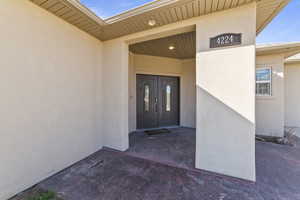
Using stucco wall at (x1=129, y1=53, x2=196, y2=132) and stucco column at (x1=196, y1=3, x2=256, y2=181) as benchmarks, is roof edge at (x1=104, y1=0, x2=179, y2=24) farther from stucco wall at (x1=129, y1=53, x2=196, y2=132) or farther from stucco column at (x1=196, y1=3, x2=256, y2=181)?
stucco wall at (x1=129, y1=53, x2=196, y2=132)

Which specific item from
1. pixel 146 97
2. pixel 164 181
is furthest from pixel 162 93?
pixel 164 181

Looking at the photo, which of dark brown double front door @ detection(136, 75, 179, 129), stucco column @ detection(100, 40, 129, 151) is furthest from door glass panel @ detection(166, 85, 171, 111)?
stucco column @ detection(100, 40, 129, 151)

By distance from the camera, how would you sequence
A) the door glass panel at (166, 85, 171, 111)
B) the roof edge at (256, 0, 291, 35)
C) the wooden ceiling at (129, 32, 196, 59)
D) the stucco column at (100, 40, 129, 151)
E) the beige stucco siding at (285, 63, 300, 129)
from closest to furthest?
the roof edge at (256, 0, 291, 35) → the stucco column at (100, 40, 129, 151) → the wooden ceiling at (129, 32, 196, 59) → the beige stucco siding at (285, 63, 300, 129) → the door glass panel at (166, 85, 171, 111)

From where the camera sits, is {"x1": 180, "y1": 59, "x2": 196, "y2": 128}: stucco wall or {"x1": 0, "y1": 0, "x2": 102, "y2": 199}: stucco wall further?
{"x1": 180, "y1": 59, "x2": 196, "y2": 128}: stucco wall

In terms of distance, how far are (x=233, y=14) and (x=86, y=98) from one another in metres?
Answer: 3.25

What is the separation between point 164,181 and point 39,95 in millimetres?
2472

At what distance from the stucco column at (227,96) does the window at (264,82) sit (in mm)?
3282

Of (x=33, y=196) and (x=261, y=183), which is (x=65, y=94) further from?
(x=261, y=183)

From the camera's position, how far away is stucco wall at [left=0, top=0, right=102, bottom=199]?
1.69m

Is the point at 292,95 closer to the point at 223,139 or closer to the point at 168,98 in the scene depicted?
the point at 168,98

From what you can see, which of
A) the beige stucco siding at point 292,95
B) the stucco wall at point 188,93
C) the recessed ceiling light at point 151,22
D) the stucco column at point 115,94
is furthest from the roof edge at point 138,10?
the beige stucco siding at point 292,95

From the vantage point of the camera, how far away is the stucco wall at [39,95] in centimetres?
169

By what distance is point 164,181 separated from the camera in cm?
205

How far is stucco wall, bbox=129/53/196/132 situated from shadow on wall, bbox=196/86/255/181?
2.98 metres
